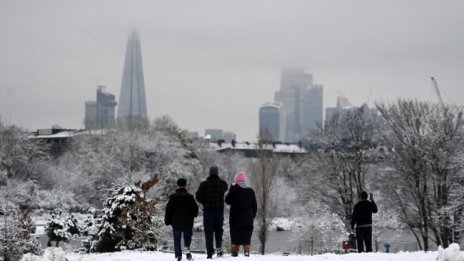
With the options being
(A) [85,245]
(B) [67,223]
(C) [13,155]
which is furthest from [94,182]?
(A) [85,245]

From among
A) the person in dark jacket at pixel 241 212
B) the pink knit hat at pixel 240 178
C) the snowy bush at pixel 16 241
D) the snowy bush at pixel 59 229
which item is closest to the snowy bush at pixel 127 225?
the snowy bush at pixel 16 241

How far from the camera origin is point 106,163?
6297 centimetres

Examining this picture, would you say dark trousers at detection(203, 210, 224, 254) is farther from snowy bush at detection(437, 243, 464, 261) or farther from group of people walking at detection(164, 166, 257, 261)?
snowy bush at detection(437, 243, 464, 261)

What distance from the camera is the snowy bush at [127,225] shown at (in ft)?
88.0

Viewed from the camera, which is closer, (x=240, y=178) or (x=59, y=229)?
(x=240, y=178)

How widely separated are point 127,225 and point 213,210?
12.4m

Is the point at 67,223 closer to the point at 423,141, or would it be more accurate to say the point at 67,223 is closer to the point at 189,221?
the point at 423,141

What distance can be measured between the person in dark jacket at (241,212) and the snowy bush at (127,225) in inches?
451

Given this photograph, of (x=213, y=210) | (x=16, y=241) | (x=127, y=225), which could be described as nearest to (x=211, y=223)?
(x=213, y=210)

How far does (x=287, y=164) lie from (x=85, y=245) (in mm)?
78371

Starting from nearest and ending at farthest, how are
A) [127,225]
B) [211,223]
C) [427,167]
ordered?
[211,223]
[127,225]
[427,167]

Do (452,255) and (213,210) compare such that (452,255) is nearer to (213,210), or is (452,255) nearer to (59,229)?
(213,210)

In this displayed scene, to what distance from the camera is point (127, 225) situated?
26938 mm

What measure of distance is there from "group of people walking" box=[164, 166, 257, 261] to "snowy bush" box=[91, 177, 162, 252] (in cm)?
1132
